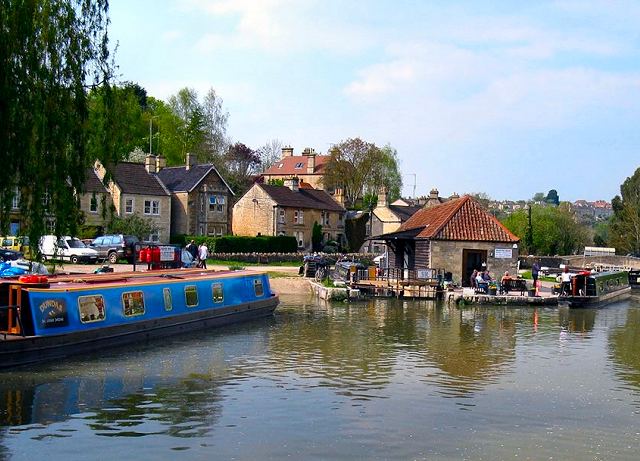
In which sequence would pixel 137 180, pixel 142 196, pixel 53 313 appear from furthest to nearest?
pixel 137 180, pixel 142 196, pixel 53 313

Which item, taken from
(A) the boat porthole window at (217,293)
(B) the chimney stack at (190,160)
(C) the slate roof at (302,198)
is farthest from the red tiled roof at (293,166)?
(A) the boat porthole window at (217,293)

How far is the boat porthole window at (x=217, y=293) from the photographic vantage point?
26.8 m

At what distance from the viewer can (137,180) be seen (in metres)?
58.5

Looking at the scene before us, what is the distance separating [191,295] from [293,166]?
245 ft

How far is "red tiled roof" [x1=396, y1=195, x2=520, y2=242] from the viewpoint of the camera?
129 ft

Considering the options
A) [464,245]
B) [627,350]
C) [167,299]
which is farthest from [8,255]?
[627,350]

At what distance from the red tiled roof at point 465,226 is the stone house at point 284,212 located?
81.6 ft

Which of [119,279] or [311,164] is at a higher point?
[311,164]

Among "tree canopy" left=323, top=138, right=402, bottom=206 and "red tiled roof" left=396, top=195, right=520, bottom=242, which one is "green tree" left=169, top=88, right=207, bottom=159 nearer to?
"tree canopy" left=323, top=138, right=402, bottom=206

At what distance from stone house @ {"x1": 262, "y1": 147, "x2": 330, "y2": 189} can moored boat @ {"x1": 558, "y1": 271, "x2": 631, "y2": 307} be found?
171 ft

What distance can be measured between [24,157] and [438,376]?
10.5m

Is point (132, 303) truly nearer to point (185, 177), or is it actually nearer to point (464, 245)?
point (464, 245)

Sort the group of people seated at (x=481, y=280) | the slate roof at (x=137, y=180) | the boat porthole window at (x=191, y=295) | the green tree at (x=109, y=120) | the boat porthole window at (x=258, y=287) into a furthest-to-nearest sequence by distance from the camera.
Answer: the slate roof at (x=137, y=180) → the group of people seated at (x=481, y=280) → the boat porthole window at (x=258, y=287) → the boat porthole window at (x=191, y=295) → the green tree at (x=109, y=120)

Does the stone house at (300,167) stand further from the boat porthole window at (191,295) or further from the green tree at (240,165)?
the boat porthole window at (191,295)
